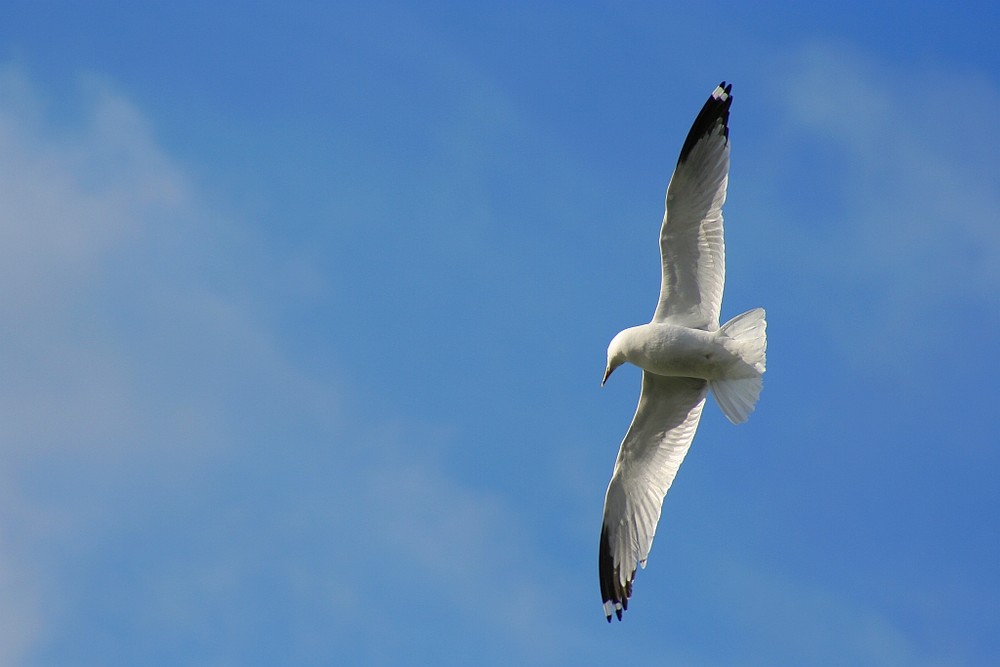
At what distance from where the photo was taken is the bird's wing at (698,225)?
359 inches

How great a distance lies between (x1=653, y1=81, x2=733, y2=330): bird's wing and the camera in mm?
9117

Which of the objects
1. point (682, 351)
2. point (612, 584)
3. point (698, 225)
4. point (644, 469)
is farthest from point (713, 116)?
point (612, 584)

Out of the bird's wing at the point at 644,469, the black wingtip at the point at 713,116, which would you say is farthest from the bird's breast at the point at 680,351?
the black wingtip at the point at 713,116

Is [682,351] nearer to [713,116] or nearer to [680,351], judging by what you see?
[680,351]

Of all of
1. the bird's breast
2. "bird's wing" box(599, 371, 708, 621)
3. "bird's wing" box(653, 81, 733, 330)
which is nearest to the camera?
the bird's breast

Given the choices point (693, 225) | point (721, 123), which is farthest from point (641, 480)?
point (721, 123)

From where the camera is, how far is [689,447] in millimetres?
9562

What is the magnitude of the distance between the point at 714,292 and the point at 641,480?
1483 mm

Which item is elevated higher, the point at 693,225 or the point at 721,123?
the point at 721,123

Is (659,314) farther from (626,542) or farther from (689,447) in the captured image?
(626,542)

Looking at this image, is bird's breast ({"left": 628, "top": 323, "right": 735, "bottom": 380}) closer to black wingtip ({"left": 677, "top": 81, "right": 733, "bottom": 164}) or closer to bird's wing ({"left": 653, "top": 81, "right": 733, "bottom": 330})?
bird's wing ({"left": 653, "top": 81, "right": 733, "bottom": 330})

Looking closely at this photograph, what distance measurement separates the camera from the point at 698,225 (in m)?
9.15

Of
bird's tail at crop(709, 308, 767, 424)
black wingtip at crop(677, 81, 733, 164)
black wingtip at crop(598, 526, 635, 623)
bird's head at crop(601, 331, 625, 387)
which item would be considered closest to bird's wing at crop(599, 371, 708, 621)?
black wingtip at crop(598, 526, 635, 623)

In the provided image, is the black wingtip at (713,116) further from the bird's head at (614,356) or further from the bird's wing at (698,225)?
the bird's head at (614,356)
